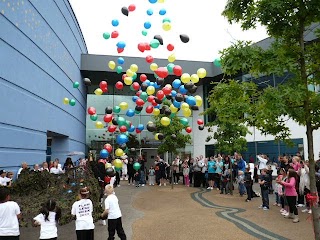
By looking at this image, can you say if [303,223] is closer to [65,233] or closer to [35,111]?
[65,233]

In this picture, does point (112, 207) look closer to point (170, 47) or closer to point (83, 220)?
point (83, 220)

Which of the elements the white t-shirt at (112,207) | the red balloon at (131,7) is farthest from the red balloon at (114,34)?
the white t-shirt at (112,207)

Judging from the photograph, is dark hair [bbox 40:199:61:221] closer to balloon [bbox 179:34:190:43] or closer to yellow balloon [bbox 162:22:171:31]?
balloon [bbox 179:34:190:43]

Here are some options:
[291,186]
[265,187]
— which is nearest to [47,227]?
[291,186]

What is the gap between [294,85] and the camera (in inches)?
222

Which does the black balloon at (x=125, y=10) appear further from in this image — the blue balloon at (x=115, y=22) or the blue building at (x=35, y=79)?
the blue building at (x=35, y=79)

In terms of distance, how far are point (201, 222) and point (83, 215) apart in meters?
4.21

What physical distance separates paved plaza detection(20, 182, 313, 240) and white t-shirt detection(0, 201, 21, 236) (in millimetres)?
2550

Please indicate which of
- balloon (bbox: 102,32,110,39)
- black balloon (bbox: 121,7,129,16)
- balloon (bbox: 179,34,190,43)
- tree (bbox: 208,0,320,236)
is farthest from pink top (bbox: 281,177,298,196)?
balloon (bbox: 102,32,110,39)

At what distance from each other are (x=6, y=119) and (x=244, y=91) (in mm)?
9128

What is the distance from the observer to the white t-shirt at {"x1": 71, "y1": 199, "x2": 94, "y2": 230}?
5879 mm

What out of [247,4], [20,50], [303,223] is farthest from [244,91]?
[20,50]

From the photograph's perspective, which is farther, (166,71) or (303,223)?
(166,71)

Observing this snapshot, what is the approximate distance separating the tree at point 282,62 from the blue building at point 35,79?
875 cm
